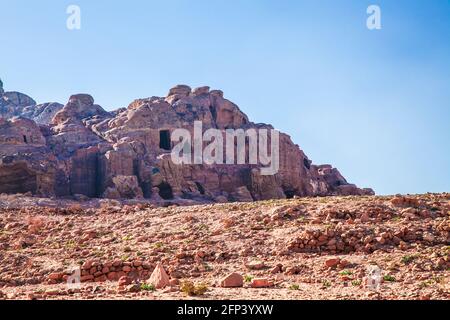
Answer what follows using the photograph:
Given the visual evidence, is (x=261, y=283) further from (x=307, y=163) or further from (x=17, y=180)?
(x=307, y=163)

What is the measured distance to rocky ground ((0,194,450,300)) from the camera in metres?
12.9

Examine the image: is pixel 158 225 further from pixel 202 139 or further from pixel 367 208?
pixel 202 139

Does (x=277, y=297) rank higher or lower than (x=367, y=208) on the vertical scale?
lower

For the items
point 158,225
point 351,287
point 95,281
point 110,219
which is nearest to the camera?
point 351,287

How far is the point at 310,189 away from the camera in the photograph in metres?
64.6

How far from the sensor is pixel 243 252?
18.1 metres

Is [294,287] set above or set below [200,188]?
below

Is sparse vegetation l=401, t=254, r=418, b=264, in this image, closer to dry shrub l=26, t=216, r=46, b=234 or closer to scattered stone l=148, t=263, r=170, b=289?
scattered stone l=148, t=263, r=170, b=289

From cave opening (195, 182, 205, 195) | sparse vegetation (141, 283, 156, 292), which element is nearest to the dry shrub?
sparse vegetation (141, 283, 156, 292)

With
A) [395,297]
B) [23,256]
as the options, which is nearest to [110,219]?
[23,256]

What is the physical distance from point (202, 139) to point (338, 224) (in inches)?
1718

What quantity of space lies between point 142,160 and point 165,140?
8081 mm

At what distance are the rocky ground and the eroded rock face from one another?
28.0 metres

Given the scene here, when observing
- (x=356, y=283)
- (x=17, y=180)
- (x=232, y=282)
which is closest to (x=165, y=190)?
(x=17, y=180)
